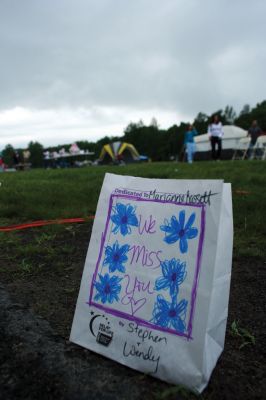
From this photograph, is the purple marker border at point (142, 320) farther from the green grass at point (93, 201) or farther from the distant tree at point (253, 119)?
the distant tree at point (253, 119)

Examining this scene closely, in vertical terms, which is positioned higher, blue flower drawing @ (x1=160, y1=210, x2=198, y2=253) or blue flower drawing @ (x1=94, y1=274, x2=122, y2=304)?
blue flower drawing @ (x1=160, y1=210, x2=198, y2=253)

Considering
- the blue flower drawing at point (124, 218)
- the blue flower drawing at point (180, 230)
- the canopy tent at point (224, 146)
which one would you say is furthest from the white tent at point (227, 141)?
the blue flower drawing at point (180, 230)

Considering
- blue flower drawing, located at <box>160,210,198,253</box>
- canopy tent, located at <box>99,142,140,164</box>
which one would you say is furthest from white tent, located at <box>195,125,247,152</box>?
blue flower drawing, located at <box>160,210,198,253</box>

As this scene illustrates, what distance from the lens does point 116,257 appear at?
7.38 feet

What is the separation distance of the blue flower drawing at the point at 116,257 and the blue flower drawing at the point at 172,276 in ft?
0.83

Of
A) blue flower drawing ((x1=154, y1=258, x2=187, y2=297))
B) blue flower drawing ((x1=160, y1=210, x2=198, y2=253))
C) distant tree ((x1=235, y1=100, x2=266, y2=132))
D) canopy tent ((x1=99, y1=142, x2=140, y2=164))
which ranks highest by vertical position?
distant tree ((x1=235, y1=100, x2=266, y2=132))

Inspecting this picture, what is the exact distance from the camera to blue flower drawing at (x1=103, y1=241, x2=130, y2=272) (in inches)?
87.4

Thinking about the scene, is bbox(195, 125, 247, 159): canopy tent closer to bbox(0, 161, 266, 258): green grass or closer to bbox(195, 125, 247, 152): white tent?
bbox(195, 125, 247, 152): white tent

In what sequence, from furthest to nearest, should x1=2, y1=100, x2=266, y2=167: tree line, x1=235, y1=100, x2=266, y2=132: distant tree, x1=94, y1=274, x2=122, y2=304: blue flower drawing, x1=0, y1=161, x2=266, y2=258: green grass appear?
x1=2, y1=100, x2=266, y2=167: tree line < x1=235, y1=100, x2=266, y2=132: distant tree < x1=0, y1=161, x2=266, y2=258: green grass < x1=94, y1=274, x2=122, y2=304: blue flower drawing

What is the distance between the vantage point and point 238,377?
194cm

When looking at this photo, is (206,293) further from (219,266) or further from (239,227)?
(239,227)

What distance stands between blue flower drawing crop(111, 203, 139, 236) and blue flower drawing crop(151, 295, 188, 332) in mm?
448

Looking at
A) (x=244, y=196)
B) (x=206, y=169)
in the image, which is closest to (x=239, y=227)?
(x=244, y=196)

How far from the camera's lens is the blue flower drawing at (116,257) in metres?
2.22
